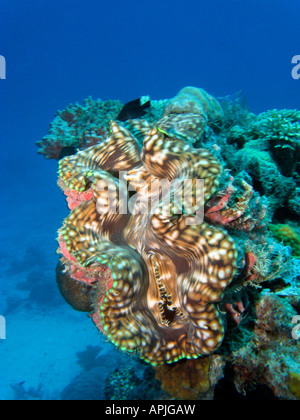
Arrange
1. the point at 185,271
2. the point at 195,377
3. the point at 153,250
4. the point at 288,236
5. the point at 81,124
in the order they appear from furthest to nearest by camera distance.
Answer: the point at 81,124
the point at 288,236
the point at 195,377
the point at 153,250
the point at 185,271

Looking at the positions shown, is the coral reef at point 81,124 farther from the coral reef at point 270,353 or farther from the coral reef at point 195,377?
the coral reef at point 195,377

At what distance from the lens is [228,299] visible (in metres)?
2.56

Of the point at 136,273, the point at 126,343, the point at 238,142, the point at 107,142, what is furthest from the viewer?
the point at 238,142

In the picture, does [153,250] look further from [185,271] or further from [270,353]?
[270,353]

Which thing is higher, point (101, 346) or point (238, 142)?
point (238, 142)

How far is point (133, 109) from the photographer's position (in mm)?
4746

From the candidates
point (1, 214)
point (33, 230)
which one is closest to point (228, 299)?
point (33, 230)

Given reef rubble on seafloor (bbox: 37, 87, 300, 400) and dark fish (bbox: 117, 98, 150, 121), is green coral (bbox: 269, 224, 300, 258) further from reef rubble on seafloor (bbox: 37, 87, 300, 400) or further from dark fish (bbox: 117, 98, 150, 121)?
dark fish (bbox: 117, 98, 150, 121)

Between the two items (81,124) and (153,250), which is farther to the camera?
(81,124)

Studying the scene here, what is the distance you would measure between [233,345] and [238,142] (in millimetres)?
3688

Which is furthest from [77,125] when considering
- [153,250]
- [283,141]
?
[283,141]

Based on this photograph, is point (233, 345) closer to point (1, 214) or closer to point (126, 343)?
point (126, 343)

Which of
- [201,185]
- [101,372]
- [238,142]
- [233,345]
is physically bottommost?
[101,372]

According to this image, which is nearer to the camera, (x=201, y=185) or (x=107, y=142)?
(x=201, y=185)
